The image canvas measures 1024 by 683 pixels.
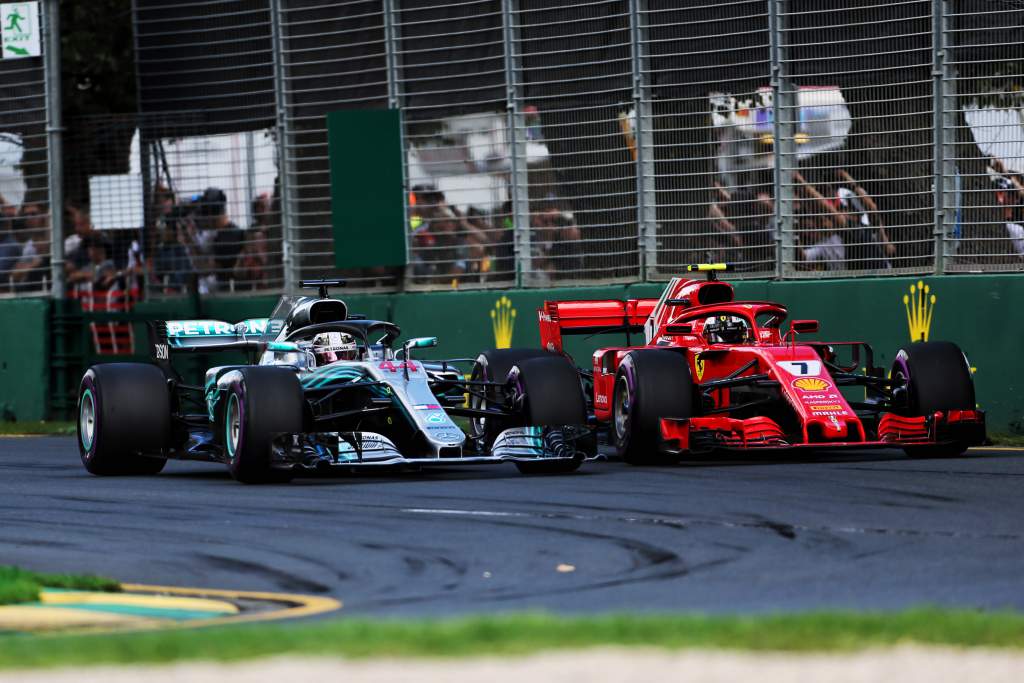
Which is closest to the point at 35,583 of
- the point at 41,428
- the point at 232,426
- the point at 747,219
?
the point at 232,426

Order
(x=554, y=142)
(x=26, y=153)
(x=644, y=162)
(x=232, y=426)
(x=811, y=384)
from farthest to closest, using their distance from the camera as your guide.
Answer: (x=26, y=153) < (x=554, y=142) < (x=644, y=162) < (x=811, y=384) < (x=232, y=426)

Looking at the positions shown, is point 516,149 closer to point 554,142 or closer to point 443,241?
point 554,142

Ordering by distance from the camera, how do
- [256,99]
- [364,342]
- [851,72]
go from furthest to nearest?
1. [256,99]
2. [851,72]
3. [364,342]

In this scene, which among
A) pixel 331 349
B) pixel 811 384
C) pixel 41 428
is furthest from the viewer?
pixel 41 428

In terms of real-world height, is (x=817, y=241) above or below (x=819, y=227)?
below

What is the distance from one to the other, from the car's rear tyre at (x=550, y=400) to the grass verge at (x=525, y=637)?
714 cm

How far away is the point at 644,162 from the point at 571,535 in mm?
10718

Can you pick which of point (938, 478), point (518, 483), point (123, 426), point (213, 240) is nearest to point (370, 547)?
point (518, 483)

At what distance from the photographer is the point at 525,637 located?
653 centimetres

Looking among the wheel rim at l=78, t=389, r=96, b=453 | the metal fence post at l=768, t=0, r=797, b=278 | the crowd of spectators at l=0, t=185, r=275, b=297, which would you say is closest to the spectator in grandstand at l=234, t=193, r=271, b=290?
the crowd of spectators at l=0, t=185, r=275, b=297

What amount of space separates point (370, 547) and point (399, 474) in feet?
15.8

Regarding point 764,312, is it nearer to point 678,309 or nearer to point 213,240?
point 678,309

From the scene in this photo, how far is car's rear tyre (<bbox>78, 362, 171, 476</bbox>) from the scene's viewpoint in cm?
1479

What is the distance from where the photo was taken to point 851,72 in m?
19.0
